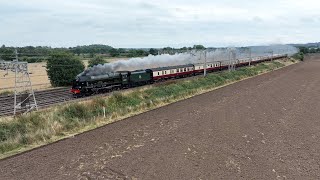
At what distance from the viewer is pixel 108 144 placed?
20.3m

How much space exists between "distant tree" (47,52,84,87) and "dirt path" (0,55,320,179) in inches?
1122

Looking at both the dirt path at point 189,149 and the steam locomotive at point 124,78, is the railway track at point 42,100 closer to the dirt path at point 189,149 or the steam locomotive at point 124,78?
Result: the steam locomotive at point 124,78

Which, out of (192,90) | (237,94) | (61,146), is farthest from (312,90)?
(61,146)

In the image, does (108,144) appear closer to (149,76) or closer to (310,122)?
(310,122)

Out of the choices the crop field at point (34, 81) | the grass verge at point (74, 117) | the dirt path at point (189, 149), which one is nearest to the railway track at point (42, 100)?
the grass verge at point (74, 117)

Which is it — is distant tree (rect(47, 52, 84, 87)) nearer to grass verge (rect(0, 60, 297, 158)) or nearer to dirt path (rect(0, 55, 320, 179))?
grass verge (rect(0, 60, 297, 158))

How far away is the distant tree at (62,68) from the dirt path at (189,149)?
2851 centimetres

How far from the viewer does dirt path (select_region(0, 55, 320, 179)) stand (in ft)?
51.6

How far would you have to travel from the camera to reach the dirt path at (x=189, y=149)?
15719 millimetres

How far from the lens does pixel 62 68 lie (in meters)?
54.9

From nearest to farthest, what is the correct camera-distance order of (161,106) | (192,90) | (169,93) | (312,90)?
(161,106) → (169,93) → (192,90) → (312,90)

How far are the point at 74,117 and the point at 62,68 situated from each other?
30207 mm

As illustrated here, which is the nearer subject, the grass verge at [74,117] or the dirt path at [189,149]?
the dirt path at [189,149]

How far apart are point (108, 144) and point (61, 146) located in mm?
2603
